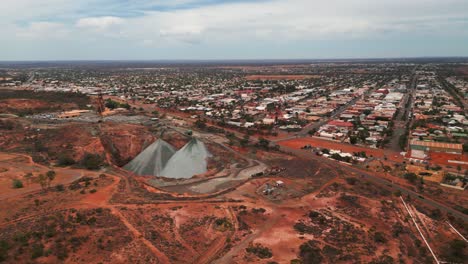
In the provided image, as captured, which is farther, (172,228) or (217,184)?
(217,184)

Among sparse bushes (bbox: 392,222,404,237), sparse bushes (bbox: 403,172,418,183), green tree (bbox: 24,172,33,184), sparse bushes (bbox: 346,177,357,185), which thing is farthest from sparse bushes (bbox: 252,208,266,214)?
green tree (bbox: 24,172,33,184)

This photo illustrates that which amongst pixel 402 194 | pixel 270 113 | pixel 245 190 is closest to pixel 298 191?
pixel 245 190

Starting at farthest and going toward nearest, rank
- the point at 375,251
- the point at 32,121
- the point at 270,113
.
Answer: the point at 270,113 < the point at 32,121 < the point at 375,251

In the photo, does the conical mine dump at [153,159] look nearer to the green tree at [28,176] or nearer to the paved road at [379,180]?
the green tree at [28,176]

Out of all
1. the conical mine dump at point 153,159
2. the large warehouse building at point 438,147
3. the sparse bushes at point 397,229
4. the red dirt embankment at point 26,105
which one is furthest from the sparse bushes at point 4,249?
the red dirt embankment at point 26,105

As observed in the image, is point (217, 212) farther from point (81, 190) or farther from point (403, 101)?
point (403, 101)

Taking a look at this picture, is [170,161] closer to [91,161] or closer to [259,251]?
[91,161]
